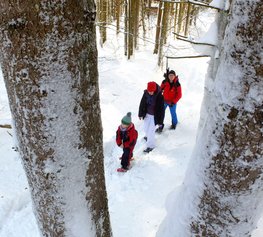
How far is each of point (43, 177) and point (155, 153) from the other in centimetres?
478

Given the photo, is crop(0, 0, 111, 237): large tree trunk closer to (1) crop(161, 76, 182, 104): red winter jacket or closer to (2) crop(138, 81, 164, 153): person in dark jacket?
(2) crop(138, 81, 164, 153): person in dark jacket

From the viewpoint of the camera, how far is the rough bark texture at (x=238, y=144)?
1271mm

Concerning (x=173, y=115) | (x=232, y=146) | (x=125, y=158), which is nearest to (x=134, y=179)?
(x=125, y=158)

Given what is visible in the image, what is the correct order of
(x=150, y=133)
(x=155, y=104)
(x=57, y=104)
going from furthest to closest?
(x=150, y=133) → (x=155, y=104) → (x=57, y=104)

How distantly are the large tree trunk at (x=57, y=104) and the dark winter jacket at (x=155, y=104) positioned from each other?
4.04 metres

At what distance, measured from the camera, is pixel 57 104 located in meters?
1.33

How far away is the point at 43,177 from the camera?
61.1 inches

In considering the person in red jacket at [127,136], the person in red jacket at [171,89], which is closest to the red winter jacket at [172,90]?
the person in red jacket at [171,89]

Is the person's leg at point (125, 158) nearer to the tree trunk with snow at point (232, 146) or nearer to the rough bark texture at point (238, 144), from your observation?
the tree trunk with snow at point (232, 146)

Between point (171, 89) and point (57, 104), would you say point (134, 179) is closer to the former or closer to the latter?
point (171, 89)

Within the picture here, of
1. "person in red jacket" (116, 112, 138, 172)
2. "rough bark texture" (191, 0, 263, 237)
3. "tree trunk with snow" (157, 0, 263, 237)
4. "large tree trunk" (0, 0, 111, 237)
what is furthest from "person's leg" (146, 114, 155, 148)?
"large tree trunk" (0, 0, 111, 237)

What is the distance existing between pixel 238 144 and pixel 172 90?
5.03m

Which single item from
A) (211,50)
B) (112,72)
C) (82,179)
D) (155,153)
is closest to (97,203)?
(82,179)

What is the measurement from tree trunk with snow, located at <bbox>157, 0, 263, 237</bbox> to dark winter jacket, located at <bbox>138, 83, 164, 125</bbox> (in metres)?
3.79
